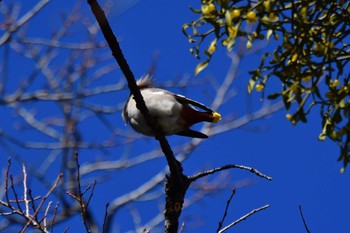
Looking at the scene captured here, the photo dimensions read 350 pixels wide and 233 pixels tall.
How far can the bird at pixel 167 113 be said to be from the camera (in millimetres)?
2848

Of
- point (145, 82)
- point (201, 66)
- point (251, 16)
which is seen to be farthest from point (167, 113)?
point (251, 16)

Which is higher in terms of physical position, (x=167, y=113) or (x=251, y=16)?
(x=167, y=113)

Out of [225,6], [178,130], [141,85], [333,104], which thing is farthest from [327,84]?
[141,85]

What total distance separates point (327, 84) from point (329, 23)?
21cm

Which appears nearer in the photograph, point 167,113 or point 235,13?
point 235,13

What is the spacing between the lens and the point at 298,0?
2232mm

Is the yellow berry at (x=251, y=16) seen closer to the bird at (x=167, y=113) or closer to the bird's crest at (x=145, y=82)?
the bird at (x=167, y=113)

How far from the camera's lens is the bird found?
2848 millimetres

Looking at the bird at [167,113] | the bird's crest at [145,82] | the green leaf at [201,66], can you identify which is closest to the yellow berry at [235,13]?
the green leaf at [201,66]

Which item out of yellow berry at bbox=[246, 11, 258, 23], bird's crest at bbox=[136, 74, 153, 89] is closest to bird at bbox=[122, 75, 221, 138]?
bird's crest at bbox=[136, 74, 153, 89]

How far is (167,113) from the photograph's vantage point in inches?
112

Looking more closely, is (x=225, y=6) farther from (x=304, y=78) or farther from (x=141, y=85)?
(x=141, y=85)

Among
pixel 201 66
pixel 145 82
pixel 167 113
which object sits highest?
pixel 145 82

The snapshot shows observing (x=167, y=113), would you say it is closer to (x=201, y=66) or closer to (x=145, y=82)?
(x=145, y=82)
